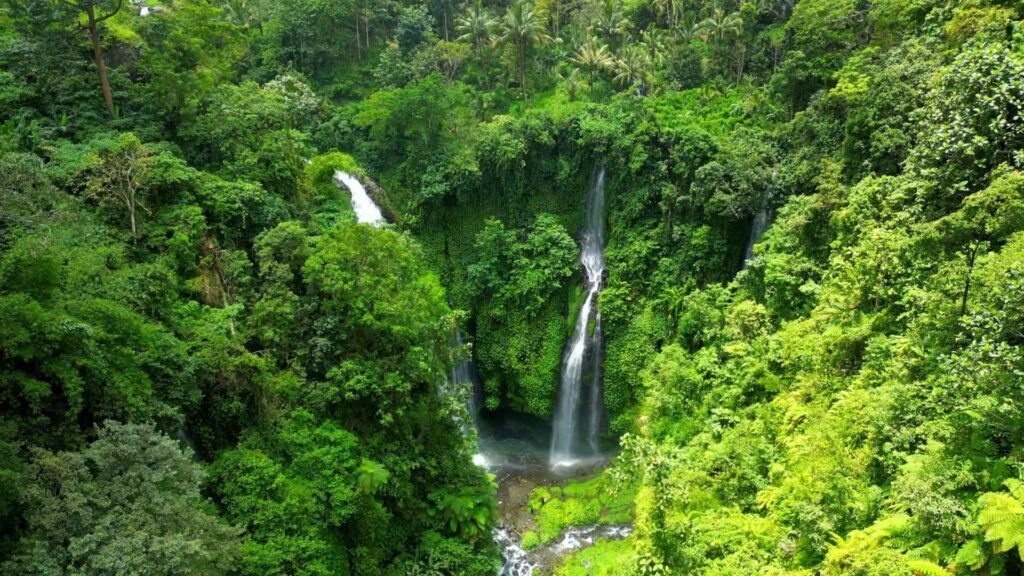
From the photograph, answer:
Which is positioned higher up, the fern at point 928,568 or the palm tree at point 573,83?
the palm tree at point 573,83

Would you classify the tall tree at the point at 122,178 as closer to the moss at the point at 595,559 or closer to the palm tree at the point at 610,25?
the moss at the point at 595,559

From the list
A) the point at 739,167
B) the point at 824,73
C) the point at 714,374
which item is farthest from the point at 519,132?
the point at 714,374

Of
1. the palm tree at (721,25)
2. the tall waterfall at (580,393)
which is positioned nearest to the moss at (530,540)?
the tall waterfall at (580,393)

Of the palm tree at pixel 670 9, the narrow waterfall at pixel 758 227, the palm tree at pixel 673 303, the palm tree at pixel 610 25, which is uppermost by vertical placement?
the palm tree at pixel 670 9

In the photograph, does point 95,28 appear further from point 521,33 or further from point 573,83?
point 573,83

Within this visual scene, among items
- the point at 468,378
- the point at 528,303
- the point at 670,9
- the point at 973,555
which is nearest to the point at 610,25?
the point at 670,9

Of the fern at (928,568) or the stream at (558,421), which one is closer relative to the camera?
the fern at (928,568)
